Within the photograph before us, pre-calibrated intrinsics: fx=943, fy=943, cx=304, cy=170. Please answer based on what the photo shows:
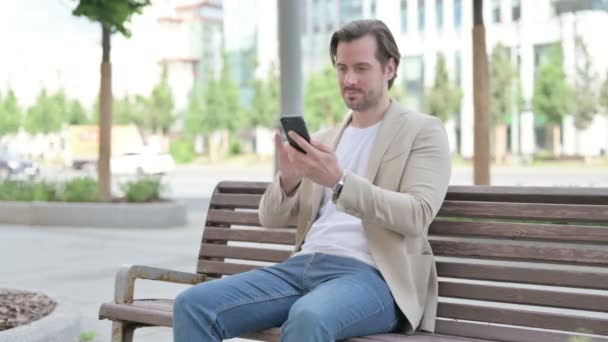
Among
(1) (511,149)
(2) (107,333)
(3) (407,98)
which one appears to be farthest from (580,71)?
(2) (107,333)

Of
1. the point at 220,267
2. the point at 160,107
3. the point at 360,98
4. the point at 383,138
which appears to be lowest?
the point at 220,267

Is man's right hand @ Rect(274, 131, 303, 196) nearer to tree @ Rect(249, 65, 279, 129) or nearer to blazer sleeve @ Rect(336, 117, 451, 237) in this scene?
blazer sleeve @ Rect(336, 117, 451, 237)

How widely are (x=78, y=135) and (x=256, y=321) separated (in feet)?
177

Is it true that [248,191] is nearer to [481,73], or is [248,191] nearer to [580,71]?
[481,73]

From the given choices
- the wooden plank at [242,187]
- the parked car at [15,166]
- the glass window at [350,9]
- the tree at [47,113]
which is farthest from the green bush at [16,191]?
the tree at [47,113]

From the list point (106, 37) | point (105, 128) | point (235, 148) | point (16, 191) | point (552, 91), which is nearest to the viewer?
point (105, 128)

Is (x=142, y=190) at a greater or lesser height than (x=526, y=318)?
lesser

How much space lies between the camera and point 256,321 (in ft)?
10.9

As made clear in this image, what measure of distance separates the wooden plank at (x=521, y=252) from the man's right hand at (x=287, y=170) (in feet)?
1.91

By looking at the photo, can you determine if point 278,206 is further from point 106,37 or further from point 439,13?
point 439,13

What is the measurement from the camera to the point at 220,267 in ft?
13.9

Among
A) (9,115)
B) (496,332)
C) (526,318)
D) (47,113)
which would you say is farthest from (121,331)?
(9,115)

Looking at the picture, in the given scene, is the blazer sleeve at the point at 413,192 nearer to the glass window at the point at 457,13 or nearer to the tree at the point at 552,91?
the tree at the point at 552,91

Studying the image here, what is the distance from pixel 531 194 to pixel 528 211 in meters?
0.07
